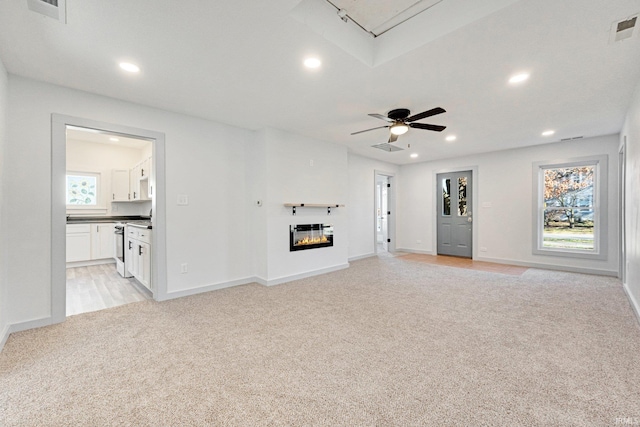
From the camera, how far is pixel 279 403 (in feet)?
5.23

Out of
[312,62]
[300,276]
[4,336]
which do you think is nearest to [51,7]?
[312,62]

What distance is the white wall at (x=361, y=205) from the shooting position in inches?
249

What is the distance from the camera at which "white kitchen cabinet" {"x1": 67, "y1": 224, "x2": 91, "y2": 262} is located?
5439mm

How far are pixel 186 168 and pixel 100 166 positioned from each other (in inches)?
153

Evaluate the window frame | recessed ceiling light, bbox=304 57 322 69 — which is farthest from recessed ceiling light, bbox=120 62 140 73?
the window frame

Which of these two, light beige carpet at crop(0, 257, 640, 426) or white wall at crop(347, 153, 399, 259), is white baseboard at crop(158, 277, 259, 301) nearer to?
light beige carpet at crop(0, 257, 640, 426)

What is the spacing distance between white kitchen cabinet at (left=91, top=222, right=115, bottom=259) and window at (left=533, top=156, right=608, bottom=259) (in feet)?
29.1

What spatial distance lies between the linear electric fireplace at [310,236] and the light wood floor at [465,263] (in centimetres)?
236

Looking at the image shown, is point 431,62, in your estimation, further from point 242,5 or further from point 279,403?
point 279,403

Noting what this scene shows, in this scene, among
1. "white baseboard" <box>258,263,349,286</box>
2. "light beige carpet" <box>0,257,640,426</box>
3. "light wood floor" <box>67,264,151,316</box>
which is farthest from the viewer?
"white baseboard" <box>258,263,349,286</box>

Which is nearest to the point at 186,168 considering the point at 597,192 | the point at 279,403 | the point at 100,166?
the point at 279,403

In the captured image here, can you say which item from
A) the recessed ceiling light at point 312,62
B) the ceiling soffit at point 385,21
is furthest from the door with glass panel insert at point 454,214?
the recessed ceiling light at point 312,62

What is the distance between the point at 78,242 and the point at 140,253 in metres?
2.82

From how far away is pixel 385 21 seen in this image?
227cm
